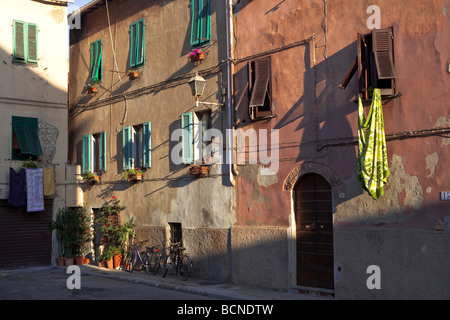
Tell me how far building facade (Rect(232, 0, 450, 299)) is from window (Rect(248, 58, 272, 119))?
0.11ft

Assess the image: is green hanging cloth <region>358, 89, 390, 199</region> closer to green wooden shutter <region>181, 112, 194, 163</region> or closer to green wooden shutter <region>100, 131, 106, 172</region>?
green wooden shutter <region>181, 112, 194, 163</region>

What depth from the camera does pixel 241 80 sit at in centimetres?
1494

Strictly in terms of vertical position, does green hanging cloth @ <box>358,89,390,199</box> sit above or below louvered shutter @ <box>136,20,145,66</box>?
below

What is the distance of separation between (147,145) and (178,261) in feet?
12.7

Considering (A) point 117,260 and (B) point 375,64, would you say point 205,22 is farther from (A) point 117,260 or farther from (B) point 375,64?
(A) point 117,260

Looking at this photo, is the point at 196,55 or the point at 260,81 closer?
the point at 260,81

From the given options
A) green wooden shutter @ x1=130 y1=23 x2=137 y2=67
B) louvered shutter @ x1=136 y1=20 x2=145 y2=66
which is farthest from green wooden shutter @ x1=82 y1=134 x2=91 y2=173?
louvered shutter @ x1=136 y1=20 x2=145 y2=66

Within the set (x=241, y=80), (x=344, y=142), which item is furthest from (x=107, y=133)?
(x=344, y=142)

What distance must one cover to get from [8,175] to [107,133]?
3.40 metres

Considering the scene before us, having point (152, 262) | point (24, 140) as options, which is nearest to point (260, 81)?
point (152, 262)

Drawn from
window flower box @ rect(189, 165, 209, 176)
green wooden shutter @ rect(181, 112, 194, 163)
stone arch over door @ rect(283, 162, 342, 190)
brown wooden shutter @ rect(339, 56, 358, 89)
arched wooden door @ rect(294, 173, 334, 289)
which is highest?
brown wooden shutter @ rect(339, 56, 358, 89)

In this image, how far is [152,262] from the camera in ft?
56.0

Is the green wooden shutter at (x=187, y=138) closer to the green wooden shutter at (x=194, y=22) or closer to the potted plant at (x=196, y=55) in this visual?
the potted plant at (x=196, y=55)

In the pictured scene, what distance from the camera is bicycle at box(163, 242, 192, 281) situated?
51.8 feet
